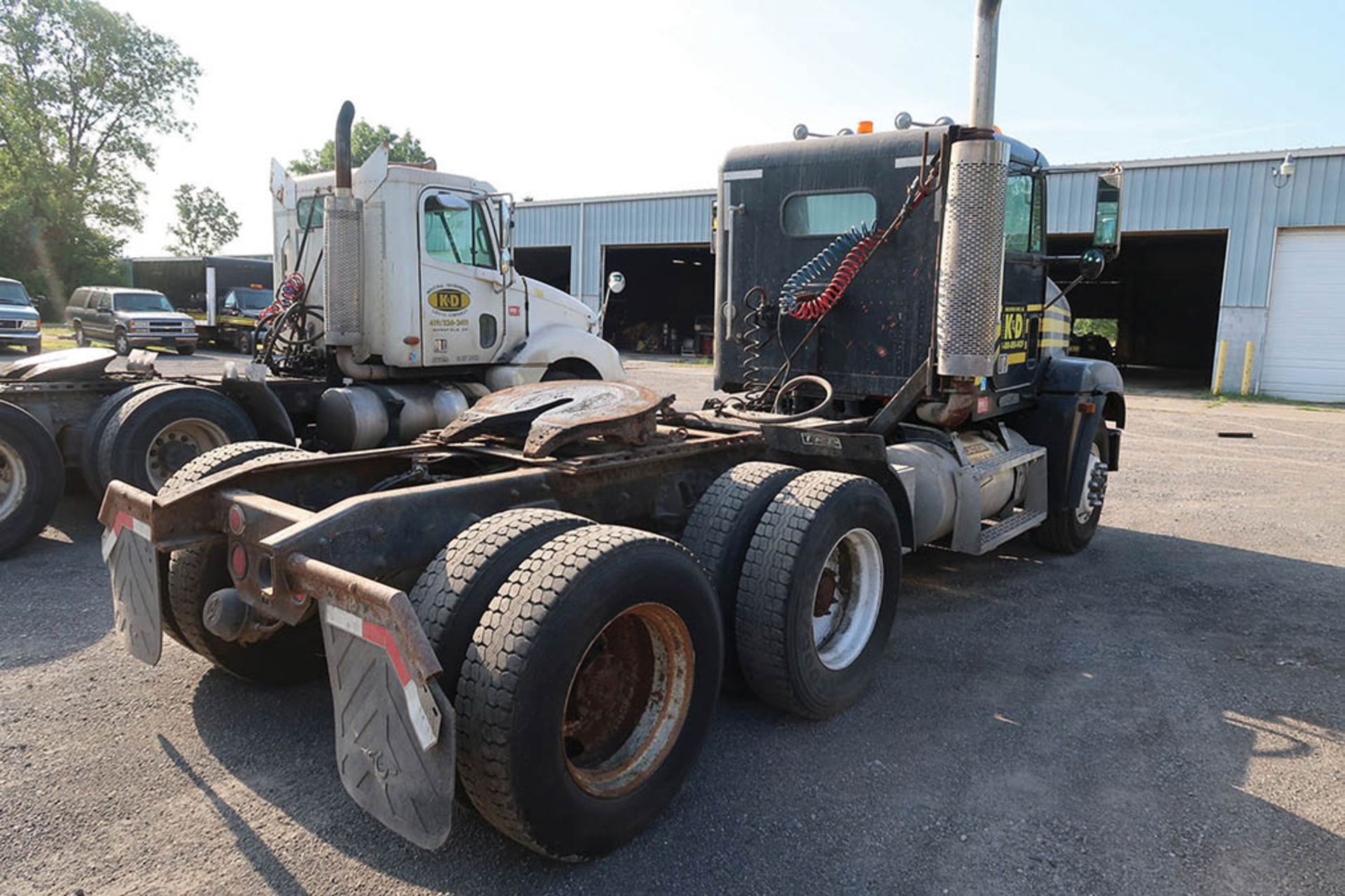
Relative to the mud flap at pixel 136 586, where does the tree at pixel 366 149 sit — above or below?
above

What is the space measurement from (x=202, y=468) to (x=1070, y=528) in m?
5.97

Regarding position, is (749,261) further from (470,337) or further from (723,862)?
(723,862)

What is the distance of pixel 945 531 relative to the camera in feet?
19.5

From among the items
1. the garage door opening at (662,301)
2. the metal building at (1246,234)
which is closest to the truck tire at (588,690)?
the metal building at (1246,234)

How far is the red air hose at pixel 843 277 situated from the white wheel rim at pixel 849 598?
2.23 metres

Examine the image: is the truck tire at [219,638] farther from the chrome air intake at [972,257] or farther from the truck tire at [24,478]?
the chrome air intake at [972,257]

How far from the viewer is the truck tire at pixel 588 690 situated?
107 inches

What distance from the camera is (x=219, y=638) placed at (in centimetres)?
393

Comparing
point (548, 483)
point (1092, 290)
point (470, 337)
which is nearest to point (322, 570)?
point (548, 483)

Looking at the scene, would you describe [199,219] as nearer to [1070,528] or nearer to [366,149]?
[366,149]

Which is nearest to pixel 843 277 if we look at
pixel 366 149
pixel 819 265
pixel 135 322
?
pixel 819 265

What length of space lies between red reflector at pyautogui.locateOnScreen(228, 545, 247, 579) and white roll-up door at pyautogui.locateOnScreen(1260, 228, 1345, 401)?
24406 millimetres

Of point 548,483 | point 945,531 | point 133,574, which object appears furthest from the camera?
point 945,531

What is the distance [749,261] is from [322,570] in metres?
4.67
